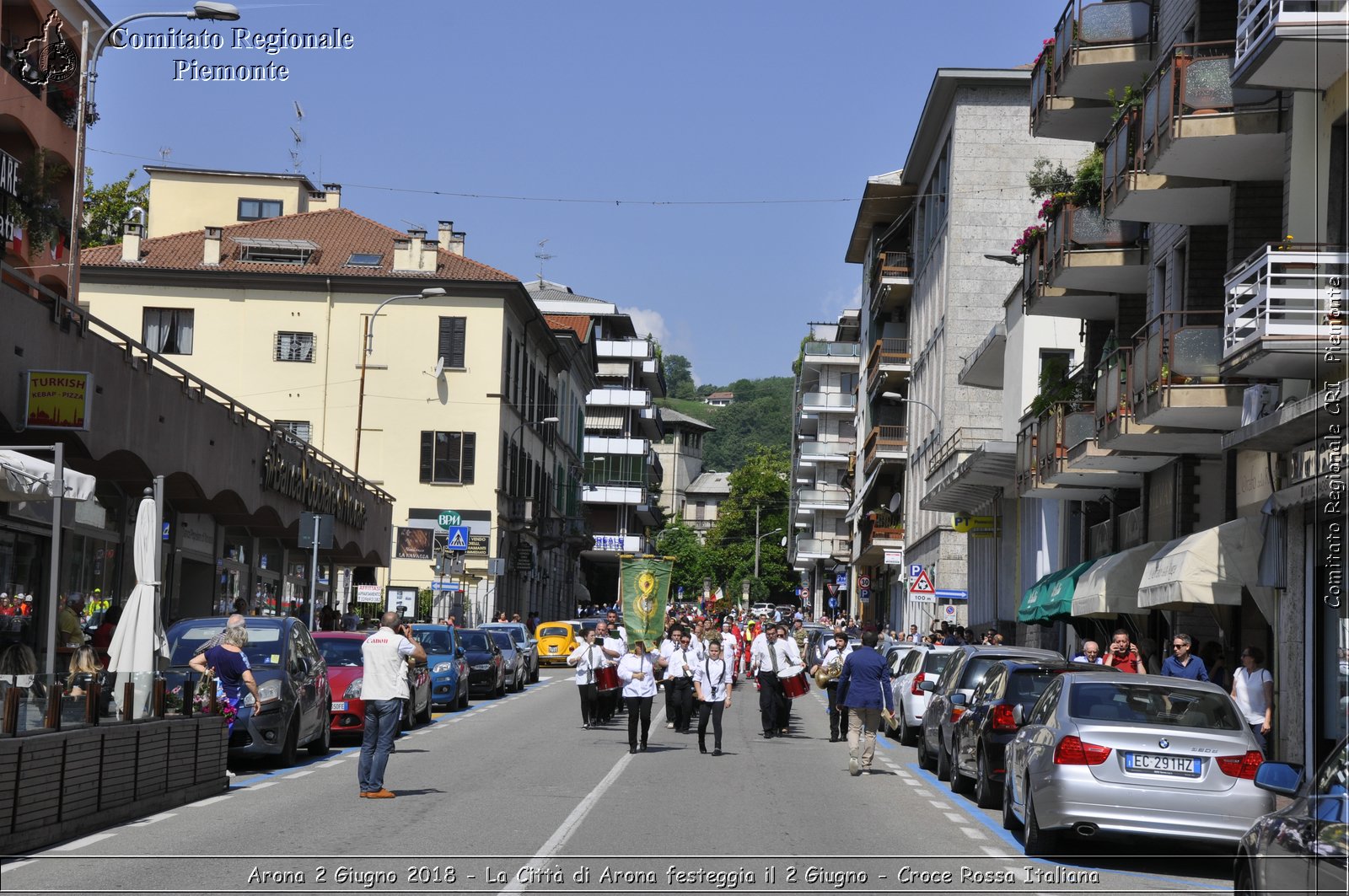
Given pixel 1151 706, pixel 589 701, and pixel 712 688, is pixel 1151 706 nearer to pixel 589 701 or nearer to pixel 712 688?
pixel 712 688

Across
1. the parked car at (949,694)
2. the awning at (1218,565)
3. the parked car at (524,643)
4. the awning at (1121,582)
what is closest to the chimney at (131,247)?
the parked car at (524,643)

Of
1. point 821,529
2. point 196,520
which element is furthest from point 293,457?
point 821,529

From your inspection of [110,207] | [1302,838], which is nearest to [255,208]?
[110,207]

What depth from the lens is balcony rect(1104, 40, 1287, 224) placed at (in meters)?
20.4

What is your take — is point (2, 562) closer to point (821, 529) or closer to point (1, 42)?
point (1, 42)

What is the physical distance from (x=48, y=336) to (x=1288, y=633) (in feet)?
52.6

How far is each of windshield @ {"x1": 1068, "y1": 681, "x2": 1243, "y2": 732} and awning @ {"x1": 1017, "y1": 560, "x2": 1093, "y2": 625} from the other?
50.9 feet

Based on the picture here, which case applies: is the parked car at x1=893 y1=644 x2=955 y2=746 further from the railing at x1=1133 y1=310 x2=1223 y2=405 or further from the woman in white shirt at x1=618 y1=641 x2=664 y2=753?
the railing at x1=1133 y1=310 x2=1223 y2=405

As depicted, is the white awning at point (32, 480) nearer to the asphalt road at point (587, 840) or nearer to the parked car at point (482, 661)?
the asphalt road at point (587, 840)

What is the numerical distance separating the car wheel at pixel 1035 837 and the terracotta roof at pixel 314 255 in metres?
49.7

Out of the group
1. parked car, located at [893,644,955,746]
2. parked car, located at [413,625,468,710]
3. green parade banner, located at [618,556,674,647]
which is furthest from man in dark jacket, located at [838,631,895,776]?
green parade banner, located at [618,556,674,647]

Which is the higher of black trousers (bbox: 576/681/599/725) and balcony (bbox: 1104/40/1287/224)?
balcony (bbox: 1104/40/1287/224)

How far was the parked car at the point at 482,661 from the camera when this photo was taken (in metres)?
36.3

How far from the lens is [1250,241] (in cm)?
2217
